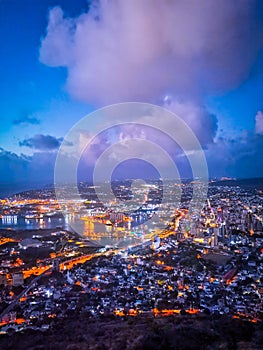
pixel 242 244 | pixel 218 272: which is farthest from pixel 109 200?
pixel 218 272

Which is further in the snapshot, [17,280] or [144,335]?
[17,280]

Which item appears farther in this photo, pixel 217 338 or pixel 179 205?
pixel 179 205

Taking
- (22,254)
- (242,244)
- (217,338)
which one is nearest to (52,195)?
(22,254)

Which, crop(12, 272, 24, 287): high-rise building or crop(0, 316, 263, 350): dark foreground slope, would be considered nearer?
crop(0, 316, 263, 350): dark foreground slope

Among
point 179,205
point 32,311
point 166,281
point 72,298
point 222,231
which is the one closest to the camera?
point 32,311

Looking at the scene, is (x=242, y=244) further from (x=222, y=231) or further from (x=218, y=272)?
(x=218, y=272)

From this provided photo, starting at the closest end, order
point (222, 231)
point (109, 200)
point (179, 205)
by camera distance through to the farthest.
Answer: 1. point (222, 231)
2. point (179, 205)
3. point (109, 200)

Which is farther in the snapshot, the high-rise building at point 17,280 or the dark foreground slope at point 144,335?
the high-rise building at point 17,280

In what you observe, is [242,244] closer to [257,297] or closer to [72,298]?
[257,297]
